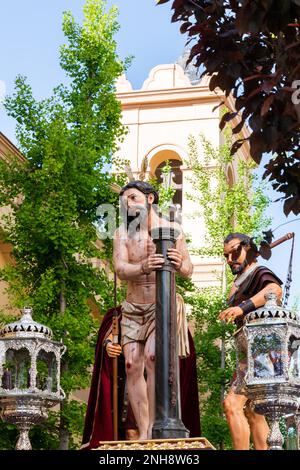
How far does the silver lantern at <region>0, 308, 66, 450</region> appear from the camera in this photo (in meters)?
8.64

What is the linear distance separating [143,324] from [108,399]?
2.56ft

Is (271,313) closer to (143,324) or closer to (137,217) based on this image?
(143,324)

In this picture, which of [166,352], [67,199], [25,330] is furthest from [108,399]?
[67,199]

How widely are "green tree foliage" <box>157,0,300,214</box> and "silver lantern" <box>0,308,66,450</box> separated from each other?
3633 mm

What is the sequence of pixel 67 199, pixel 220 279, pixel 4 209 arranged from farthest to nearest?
pixel 220 279, pixel 4 209, pixel 67 199

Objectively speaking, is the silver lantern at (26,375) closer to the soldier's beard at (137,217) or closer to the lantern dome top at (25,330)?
the lantern dome top at (25,330)

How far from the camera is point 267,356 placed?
8.15 metres

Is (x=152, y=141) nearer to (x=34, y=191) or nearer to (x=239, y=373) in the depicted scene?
(x=34, y=191)

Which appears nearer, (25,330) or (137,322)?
(137,322)

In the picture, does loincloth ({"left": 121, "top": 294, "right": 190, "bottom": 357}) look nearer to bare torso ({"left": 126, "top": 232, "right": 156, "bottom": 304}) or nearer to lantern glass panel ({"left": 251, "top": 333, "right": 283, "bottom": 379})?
bare torso ({"left": 126, "top": 232, "right": 156, "bottom": 304})

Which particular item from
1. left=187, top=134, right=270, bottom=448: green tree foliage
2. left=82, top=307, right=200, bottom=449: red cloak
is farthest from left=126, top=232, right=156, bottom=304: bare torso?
left=187, top=134, right=270, bottom=448: green tree foliage

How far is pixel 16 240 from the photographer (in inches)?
635

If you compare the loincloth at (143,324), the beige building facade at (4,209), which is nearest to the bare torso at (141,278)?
the loincloth at (143,324)
